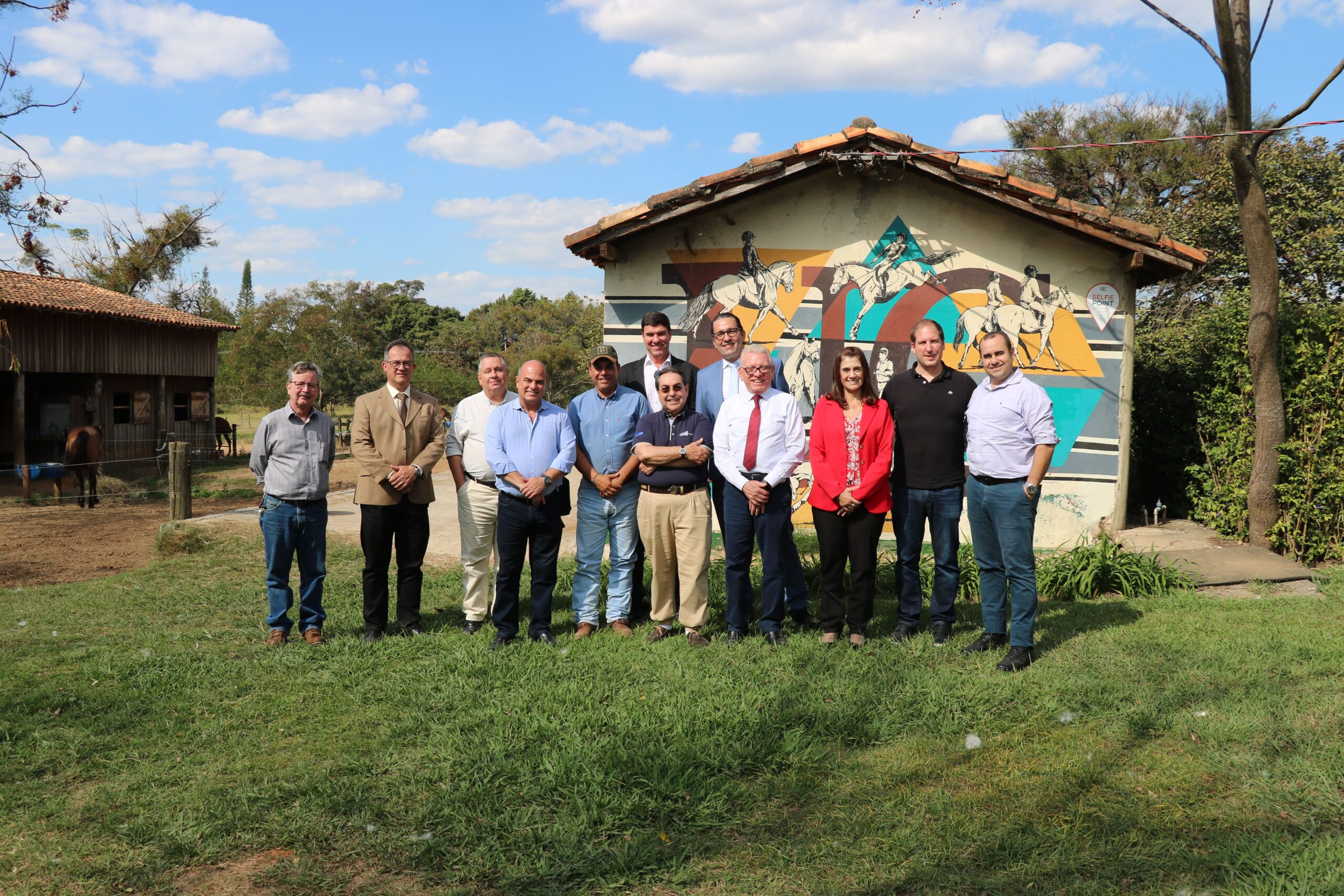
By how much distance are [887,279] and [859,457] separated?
A: 469 cm

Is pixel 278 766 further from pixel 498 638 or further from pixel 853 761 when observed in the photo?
pixel 853 761

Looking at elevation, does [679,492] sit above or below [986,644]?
above

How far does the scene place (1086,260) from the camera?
31.9ft

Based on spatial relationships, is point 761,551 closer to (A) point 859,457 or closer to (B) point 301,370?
(A) point 859,457

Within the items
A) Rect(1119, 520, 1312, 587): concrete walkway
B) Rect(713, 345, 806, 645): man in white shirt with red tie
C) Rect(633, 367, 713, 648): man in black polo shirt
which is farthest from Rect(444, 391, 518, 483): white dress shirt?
Rect(1119, 520, 1312, 587): concrete walkway

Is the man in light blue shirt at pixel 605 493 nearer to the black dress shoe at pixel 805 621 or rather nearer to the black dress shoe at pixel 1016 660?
the black dress shoe at pixel 805 621

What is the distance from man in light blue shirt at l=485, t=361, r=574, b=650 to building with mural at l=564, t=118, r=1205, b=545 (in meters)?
3.85

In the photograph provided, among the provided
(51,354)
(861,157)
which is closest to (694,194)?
(861,157)

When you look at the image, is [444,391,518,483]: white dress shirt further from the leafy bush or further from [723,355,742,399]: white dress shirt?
the leafy bush

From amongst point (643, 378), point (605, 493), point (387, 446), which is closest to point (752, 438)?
point (605, 493)

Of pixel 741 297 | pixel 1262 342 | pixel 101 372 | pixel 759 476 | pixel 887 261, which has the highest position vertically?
pixel 887 261

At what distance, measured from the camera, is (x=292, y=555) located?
20.8 ft

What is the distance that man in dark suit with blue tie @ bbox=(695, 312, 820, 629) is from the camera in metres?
6.30

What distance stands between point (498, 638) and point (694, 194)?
17.2ft
